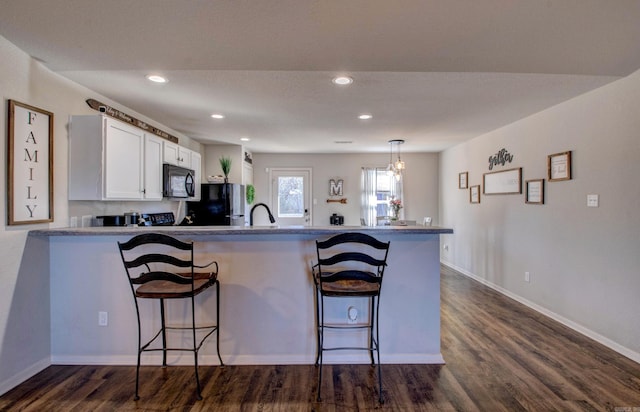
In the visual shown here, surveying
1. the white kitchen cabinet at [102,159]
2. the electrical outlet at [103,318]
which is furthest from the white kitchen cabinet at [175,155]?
the electrical outlet at [103,318]

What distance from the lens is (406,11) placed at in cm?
178

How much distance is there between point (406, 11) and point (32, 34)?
7.75 ft

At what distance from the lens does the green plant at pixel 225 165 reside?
211 inches

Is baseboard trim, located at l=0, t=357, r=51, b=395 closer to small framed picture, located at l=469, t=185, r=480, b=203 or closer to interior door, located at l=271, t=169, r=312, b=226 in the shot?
interior door, located at l=271, t=169, r=312, b=226

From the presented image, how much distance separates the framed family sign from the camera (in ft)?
7.18

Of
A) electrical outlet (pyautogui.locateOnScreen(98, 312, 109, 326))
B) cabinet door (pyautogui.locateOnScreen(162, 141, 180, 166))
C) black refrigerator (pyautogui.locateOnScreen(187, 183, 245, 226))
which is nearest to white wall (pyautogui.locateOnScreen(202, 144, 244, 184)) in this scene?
black refrigerator (pyautogui.locateOnScreen(187, 183, 245, 226))

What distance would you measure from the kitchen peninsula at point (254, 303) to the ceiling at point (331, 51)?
131cm

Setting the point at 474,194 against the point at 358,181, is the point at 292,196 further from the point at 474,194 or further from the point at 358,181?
the point at 474,194

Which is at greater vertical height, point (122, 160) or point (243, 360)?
point (122, 160)

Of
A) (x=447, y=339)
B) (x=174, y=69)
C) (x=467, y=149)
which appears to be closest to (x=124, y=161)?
(x=174, y=69)

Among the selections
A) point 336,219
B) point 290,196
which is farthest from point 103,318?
point 336,219

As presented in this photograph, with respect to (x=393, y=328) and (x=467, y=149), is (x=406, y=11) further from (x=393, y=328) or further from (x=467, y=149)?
(x=467, y=149)

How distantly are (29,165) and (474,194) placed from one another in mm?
5579

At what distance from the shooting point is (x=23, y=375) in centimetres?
227
